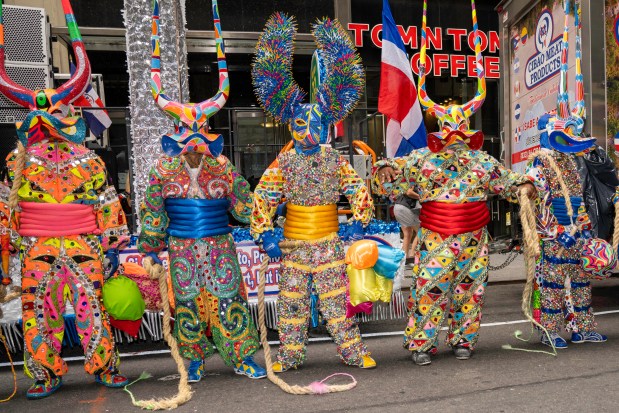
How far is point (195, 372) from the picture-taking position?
3.77 m

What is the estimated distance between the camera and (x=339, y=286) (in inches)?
151

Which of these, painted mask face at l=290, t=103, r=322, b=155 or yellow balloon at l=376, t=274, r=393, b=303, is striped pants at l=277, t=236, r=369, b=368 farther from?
painted mask face at l=290, t=103, r=322, b=155

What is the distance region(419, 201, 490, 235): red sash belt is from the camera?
386 centimetres

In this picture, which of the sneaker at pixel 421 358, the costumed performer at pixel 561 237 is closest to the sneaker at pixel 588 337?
the costumed performer at pixel 561 237

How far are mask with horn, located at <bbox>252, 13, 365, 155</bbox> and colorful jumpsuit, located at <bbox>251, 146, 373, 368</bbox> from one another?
0.18 m

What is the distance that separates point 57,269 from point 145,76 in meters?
2.16

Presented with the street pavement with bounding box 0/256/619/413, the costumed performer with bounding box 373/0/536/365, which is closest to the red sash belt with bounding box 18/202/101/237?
the street pavement with bounding box 0/256/619/413

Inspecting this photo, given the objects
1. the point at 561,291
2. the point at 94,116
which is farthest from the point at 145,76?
the point at 561,291

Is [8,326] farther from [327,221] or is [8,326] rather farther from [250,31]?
[250,31]

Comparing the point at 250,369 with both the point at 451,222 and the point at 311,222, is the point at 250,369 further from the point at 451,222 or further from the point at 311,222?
the point at 451,222

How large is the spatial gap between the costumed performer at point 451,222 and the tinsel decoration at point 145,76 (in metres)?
2.20

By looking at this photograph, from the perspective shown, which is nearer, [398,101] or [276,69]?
[276,69]

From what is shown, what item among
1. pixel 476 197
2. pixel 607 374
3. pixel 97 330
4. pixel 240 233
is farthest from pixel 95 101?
pixel 607 374

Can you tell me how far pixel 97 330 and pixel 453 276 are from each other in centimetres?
248
